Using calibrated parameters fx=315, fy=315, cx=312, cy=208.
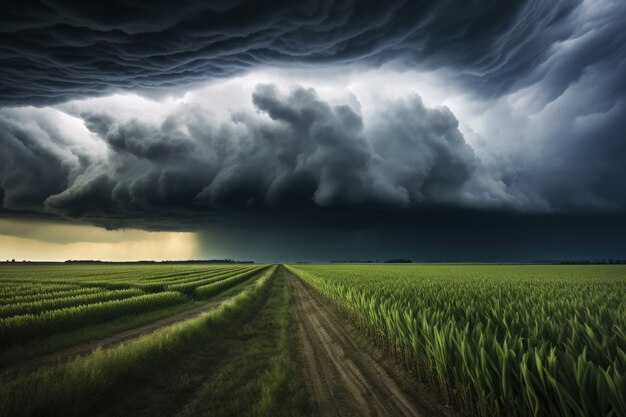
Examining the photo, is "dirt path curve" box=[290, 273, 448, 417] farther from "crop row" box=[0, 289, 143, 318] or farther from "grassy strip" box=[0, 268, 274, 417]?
"crop row" box=[0, 289, 143, 318]

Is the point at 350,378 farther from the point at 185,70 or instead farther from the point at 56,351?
the point at 185,70

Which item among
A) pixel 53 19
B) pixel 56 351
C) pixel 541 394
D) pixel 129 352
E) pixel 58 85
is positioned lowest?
pixel 56 351

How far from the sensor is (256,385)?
726cm

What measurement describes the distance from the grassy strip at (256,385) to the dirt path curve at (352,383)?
46 cm

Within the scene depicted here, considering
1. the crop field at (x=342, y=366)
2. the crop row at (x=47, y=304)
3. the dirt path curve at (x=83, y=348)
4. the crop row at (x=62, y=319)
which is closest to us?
the crop field at (x=342, y=366)

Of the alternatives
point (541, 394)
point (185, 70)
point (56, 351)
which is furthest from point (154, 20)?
point (541, 394)

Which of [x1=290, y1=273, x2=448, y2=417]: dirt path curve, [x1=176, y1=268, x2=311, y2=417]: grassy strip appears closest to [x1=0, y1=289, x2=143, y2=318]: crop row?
[x1=176, y1=268, x2=311, y2=417]: grassy strip

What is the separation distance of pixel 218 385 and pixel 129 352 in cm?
276

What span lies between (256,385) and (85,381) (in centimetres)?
352

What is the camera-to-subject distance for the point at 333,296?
837 inches

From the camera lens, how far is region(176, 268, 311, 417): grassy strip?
19.9 feet

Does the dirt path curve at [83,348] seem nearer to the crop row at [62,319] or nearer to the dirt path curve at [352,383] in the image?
the crop row at [62,319]

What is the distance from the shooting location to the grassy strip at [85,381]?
563 centimetres

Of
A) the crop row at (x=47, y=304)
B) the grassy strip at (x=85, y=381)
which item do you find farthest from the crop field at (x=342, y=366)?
the crop row at (x=47, y=304)
